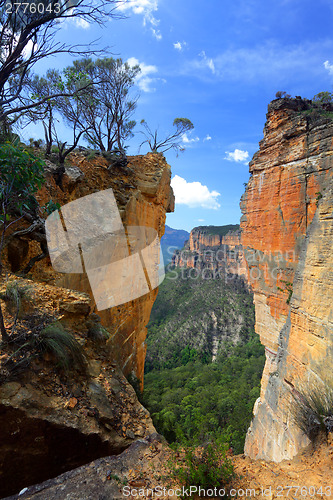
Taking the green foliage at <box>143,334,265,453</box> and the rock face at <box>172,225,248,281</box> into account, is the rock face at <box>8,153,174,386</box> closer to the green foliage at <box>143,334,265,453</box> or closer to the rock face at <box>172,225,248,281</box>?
the green foliage at <box>143,334,265,453</box>

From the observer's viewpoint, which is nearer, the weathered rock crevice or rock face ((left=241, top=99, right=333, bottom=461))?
the weathered rock crevice

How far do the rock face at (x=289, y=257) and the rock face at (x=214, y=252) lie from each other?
4574cm

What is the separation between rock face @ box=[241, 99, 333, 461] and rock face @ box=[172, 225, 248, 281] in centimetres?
4574

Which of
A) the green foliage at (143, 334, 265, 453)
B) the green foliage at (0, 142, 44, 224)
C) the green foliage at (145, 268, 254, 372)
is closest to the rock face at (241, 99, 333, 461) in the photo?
the green foliage at (143, 334, 265, 453)

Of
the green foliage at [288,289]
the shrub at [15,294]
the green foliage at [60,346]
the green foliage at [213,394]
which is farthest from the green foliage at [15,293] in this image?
the green foliage at [213,394]

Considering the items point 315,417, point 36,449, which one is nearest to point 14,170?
point 36,449

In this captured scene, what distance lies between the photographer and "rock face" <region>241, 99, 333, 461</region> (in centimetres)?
778

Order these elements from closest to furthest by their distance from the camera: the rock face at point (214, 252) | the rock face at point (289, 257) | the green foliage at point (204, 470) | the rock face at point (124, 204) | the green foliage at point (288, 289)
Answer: the green foliage at point (204, 470) < the rock face at point (124, 204) < the rock face at point (289, 257) < the green foliage at point (288, 289) < the rock face at point (214, 252)

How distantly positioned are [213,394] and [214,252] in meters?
50.0

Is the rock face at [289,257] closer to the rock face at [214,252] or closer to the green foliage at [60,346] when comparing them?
the green foliage at [60,346]

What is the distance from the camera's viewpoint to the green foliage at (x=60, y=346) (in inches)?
118

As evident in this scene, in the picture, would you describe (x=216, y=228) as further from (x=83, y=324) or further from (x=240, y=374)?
(x=83, y=324)

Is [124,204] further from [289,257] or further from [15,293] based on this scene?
[289,257]

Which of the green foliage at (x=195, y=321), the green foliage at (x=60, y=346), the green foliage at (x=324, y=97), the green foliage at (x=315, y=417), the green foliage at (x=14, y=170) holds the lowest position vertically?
the green foliage at (x=195, y=321)
